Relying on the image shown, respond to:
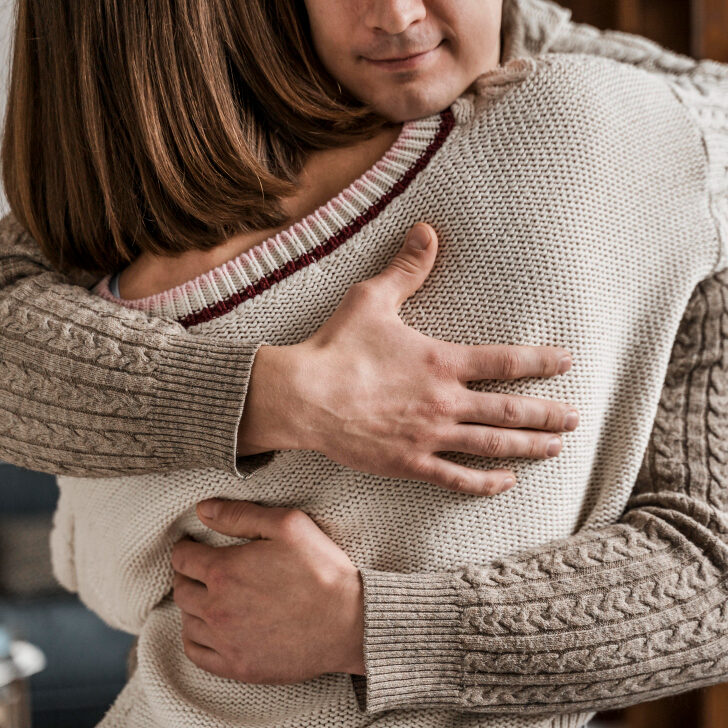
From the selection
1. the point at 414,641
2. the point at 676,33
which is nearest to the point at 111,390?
the point at 414,641

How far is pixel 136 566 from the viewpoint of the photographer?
1043 mm

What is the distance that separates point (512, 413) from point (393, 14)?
1.49 ft

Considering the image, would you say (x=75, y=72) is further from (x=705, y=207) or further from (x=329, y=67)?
(x=705, y=207)

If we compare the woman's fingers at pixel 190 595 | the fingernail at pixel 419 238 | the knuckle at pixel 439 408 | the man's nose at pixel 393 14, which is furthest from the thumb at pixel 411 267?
the woman's fingers at pixel 190 595

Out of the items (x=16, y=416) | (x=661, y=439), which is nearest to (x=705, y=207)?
(x=661, y=439)

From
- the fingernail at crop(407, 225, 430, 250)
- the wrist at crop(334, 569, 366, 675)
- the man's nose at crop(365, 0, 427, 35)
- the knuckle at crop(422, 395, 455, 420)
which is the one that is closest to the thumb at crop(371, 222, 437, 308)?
the fingernail at crop(407, 225, 430, 250)

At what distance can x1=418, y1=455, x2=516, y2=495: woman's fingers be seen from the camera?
0.90 metres

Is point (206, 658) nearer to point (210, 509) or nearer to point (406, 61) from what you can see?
point (210, 509)

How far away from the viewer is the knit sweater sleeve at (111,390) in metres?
0.88

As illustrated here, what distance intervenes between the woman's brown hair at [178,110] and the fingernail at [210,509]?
310 mm

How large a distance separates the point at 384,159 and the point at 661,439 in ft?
1.58

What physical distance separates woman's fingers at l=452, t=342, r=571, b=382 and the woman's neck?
0.85 ft

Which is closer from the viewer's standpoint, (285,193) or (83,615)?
(285,193)

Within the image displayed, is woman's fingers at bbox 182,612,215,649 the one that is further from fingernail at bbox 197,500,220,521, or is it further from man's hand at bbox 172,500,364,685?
fingernail at bbox 197,500,220,521
